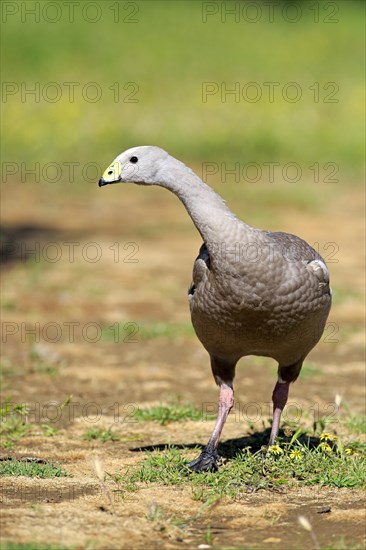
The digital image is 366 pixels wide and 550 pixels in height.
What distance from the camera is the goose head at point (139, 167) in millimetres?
5055

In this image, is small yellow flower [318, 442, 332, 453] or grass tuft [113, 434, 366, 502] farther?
small yellow flower [318, 442, 332, 453]

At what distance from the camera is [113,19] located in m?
25.1

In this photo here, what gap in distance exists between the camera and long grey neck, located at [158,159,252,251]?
498 cm

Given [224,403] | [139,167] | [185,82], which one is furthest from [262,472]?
[185,82]

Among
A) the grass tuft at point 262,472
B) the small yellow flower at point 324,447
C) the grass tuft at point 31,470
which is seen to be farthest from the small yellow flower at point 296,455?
the grass tuft at point 31,470

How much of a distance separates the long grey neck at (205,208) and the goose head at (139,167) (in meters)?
0.04

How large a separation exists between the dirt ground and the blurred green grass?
→ 181cm

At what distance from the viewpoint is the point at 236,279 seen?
5.00 meters

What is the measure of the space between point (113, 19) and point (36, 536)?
73.2 feet

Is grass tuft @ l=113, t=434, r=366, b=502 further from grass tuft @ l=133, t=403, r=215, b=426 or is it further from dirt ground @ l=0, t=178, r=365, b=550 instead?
grass tuft @ l=133, t=403, r=215, b=426

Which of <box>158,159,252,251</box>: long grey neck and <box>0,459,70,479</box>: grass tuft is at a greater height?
<box>158,159,252,251</box>: long grey neck

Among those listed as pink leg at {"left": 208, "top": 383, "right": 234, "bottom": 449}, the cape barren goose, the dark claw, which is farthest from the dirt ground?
the cape barren goose

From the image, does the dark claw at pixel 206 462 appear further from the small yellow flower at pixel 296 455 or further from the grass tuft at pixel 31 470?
the grass tuft at pixel 31 470

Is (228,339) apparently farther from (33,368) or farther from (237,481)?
(33,368)
